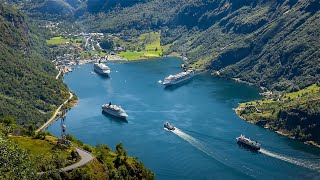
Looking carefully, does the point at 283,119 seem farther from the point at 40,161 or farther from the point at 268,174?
the point at 40,161

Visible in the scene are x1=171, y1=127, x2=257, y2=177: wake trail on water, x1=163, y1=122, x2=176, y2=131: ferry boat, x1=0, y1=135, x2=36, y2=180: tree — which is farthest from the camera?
x1=163, y1=122, x2=176, y2=131: ferry boat

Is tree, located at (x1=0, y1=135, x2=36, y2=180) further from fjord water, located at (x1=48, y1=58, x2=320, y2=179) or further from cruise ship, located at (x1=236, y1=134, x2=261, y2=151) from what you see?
cruise ship, located at (x1=236, y1=134, x2=261, y2=151)

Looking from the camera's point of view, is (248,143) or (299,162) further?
(248,143)

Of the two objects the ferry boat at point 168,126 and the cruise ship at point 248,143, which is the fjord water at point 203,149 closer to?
the ferry boat at point 168,126

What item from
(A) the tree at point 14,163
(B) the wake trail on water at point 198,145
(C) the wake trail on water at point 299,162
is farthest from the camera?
(B) the wake trail on water at point 198,145

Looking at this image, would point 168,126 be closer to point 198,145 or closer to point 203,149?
point 198,145

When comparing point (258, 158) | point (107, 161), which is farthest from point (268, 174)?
point (107, 161)

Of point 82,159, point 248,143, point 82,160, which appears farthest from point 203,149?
point 82,160

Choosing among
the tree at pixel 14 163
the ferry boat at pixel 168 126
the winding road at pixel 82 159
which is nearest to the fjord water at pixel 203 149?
the ferry boat at pixel 168 126

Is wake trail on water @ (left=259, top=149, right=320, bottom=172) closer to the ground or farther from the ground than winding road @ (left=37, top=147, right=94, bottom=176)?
farther from the ground

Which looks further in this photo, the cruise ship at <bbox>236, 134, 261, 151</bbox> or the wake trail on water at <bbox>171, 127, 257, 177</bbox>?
the cruise ship at <bbox>236, 134, 261, 151</bbox>

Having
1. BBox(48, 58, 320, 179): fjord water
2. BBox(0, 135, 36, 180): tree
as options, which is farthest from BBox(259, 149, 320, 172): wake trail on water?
BBox(0, 135, 36, 180): tree

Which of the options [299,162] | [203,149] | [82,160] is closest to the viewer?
[82,160]
